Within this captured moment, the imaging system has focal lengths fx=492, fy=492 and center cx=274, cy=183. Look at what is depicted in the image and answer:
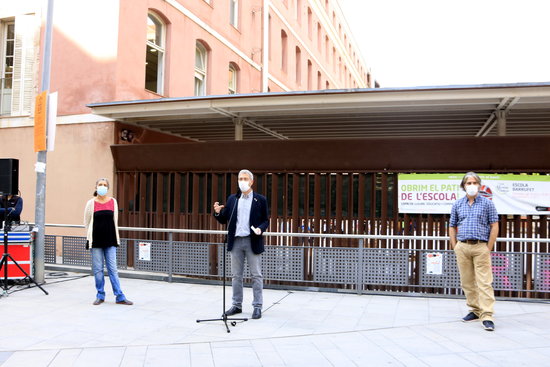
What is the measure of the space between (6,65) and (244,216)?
11148mm

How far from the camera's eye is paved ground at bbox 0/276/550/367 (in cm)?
493

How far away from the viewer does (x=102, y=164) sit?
11.8 metres

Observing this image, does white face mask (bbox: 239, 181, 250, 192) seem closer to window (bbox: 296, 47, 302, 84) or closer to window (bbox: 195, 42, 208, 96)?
window (bbox: 195, 42, 208, 96)

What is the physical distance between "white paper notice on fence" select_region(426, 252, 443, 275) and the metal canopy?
2665mm

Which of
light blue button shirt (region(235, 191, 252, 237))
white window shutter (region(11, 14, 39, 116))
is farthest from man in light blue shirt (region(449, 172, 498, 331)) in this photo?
white window shutter (region(11, 14, 39, 116))

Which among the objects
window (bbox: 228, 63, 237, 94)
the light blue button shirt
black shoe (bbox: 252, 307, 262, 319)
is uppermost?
window (bbox: 228, 63, 237, 94)

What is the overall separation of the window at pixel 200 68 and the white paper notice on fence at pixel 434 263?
10964 millimetres

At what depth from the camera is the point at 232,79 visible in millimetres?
19594

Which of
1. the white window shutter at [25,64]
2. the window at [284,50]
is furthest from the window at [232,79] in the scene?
the white window shutter at [25,64]

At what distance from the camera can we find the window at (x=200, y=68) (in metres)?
16.8

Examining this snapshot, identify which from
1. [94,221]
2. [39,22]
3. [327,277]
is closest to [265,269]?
[327,277]

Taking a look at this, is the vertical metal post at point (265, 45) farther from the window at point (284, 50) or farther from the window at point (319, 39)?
the window at point (319, 39)

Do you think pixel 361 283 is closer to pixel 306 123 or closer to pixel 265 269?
pixel 265 269

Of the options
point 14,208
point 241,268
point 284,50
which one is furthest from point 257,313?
point 284,50
